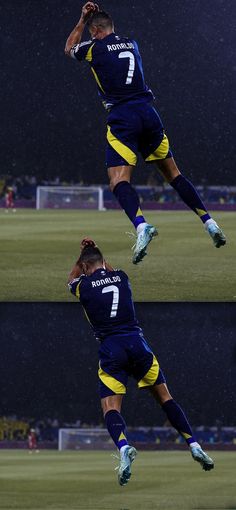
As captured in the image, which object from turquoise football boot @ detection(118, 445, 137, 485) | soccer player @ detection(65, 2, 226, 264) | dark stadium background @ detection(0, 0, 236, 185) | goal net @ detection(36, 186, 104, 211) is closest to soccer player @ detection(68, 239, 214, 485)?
soccer player @ detection(65, 2, 226, 264)

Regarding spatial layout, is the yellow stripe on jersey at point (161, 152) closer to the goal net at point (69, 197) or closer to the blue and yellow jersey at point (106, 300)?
the blue and yellow jersey at point (106, 300)

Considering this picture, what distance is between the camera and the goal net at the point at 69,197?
3117 cm

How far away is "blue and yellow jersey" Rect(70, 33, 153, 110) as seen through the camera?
33.5 ft

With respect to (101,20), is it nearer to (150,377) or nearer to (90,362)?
(150,377)

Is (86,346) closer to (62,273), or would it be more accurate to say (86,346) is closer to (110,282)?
(62,273)

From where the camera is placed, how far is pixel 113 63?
401 inches

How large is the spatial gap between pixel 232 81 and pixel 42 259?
57.7 feet

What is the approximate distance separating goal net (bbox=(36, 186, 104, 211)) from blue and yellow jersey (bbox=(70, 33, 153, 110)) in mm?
20308

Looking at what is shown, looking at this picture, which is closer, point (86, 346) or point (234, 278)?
point (234, 278)

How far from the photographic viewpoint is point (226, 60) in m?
33.3

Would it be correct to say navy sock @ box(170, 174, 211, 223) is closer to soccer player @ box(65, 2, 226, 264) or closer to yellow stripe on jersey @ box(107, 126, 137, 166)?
soccer player @ box(65, 2, 226, 264)

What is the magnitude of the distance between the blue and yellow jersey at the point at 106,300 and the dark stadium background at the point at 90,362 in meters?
16.4

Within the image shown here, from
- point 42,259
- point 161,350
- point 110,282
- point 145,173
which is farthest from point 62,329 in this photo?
point 110,282

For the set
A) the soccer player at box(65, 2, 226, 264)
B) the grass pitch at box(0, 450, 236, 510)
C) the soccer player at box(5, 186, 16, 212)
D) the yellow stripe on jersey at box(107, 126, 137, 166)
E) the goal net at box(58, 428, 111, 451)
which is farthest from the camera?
the soccer player at box(5, 186, 16, 212)
